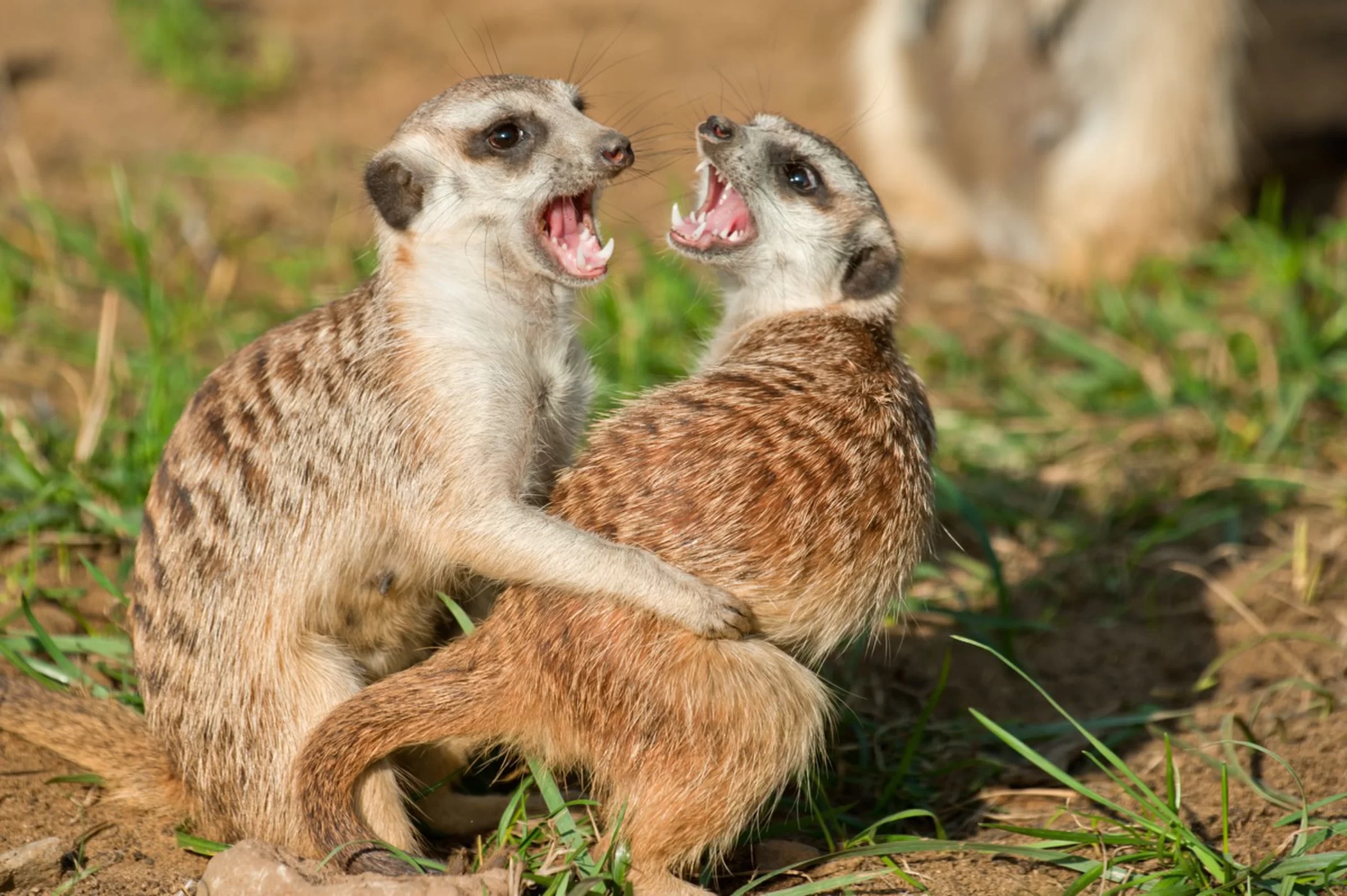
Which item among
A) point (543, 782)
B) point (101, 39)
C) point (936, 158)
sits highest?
point (101, 39)

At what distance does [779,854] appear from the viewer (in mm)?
2496

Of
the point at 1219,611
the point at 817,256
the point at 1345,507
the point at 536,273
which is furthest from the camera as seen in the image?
the point at 1345,507

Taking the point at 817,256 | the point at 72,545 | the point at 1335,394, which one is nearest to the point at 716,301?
the point at 817,256

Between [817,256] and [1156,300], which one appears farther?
[1156,300]

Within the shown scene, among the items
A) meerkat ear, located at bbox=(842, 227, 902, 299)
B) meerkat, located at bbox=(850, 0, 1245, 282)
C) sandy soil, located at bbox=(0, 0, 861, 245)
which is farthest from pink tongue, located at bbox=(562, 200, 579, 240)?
meerkat, located at bbox=(850, 0, 1245, 282)

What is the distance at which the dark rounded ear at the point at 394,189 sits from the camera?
8.76 ft

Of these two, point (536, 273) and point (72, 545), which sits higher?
point (536, 273)

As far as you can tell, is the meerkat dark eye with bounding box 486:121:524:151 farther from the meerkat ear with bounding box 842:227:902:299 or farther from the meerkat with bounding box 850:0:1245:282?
the meerkat with bounding box 850:0:1245:282

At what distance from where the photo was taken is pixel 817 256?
2916 mm

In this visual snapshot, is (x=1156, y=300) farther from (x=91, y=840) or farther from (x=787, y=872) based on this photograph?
(x=91, y=840)

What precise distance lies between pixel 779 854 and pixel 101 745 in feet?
4.16

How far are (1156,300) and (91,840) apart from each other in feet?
13.8

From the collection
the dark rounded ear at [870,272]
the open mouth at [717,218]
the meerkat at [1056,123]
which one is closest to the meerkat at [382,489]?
the open mouth at [717,218]

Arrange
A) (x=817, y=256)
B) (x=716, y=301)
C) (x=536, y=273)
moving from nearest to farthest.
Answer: (x=536, y=273) → (x=817, y=256) → (x=716, y=301)
